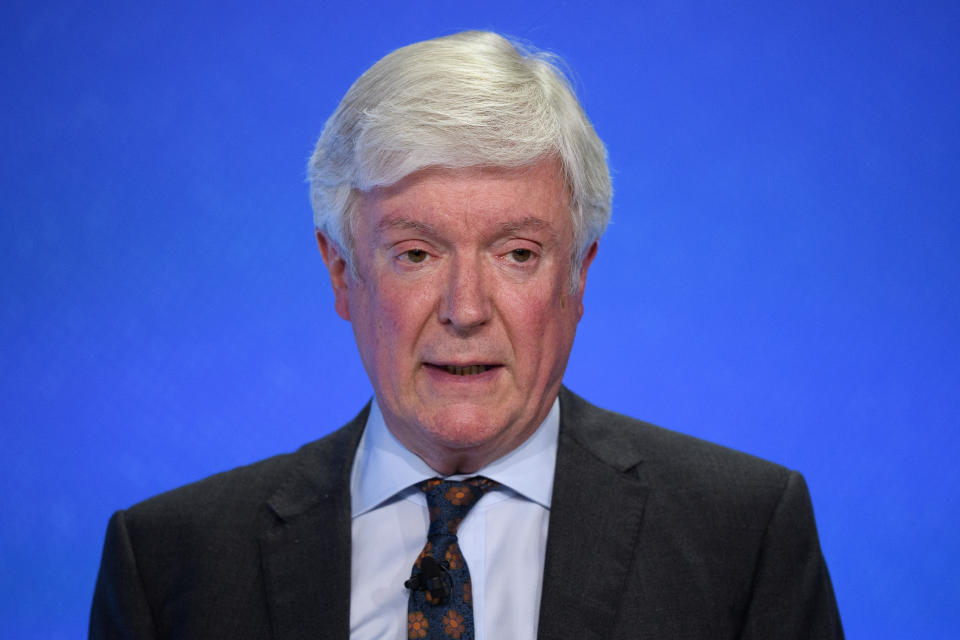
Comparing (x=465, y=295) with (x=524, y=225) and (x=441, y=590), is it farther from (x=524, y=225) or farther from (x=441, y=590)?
(x=441, y=590)

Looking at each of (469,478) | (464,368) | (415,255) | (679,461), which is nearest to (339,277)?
(415,255)

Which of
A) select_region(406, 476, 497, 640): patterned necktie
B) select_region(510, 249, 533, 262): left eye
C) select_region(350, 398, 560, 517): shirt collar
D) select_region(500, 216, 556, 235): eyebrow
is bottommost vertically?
select_region(406, 476, 497, 640): patterned necktie

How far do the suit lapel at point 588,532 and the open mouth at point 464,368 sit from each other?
0.93 feet

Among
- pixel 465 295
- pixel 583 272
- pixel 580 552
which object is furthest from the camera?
pixel 583 272

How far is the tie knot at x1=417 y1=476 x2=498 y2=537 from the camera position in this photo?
6.31 ft

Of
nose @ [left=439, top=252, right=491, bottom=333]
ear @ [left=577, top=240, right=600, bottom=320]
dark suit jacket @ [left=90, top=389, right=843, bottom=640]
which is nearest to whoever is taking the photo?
nose @ [left=439, top=252, right=491, bottom=333]

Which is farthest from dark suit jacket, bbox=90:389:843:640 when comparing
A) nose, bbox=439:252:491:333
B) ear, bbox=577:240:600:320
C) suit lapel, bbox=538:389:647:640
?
nose, bbox=439:252:491:333

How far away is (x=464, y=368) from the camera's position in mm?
1856

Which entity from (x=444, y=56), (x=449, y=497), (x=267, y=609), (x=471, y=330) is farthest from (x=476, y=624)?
(x=444, y=56)

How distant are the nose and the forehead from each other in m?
0.07

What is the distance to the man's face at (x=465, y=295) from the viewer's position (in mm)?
1799

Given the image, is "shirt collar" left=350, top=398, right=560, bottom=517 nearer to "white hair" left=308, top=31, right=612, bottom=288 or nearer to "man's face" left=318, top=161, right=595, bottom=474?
"man's face" left=318, top=161, right=595, bottom=474

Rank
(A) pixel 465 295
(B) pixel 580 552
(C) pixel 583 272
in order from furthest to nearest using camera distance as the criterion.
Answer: (C) pixel 583 272
(B) pixel 580 552
(A) pixel 465 295

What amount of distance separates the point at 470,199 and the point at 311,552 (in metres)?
0.72
